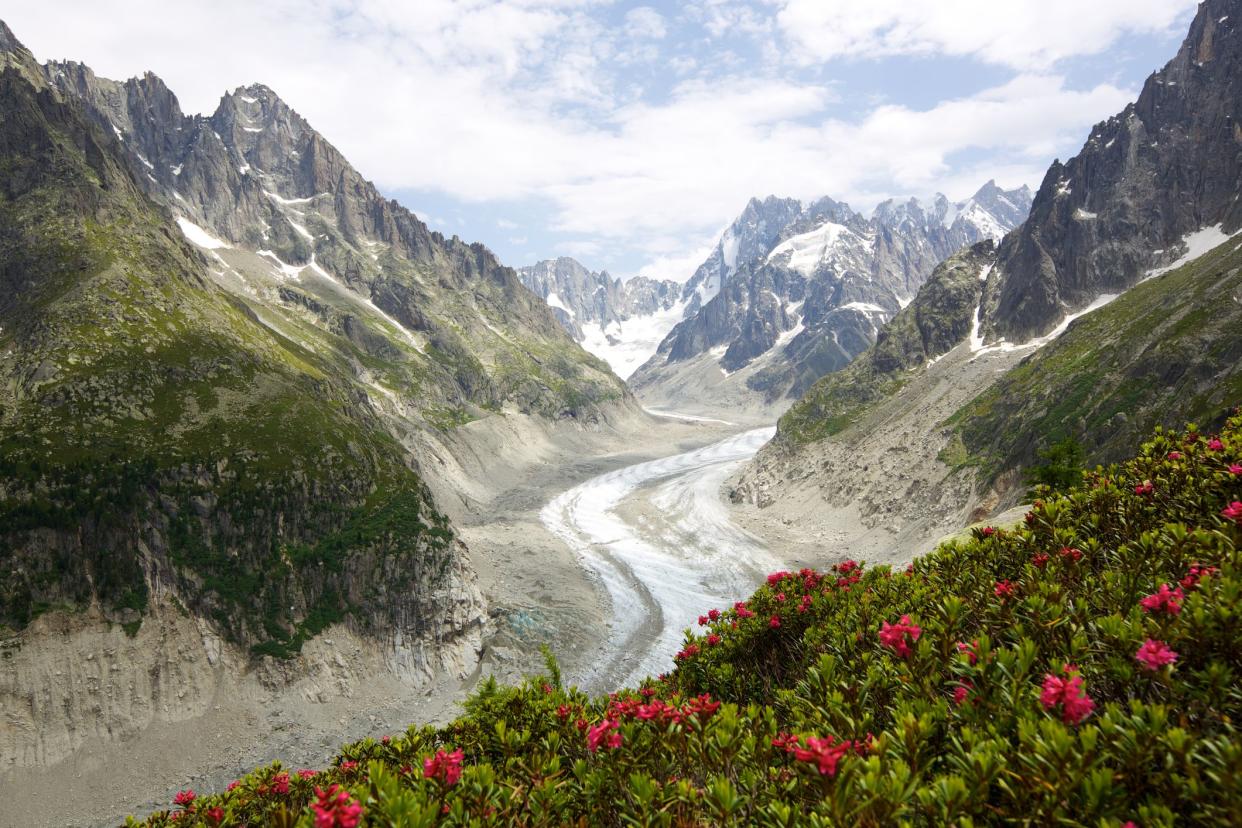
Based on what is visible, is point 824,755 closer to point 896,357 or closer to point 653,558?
point 653,558

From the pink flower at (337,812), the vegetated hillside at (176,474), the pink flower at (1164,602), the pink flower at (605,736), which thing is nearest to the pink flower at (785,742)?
the pink flower at (605,736)

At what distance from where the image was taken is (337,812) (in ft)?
23.6

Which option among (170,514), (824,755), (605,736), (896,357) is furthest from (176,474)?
(896,357)

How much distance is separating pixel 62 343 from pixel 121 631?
39.3m

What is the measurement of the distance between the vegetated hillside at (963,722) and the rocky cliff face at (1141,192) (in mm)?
153711

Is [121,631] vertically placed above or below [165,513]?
below

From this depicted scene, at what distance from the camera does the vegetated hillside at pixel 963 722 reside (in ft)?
21.2

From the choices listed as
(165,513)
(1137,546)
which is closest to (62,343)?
(165,513)

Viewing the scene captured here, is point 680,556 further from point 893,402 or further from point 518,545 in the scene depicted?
point 893,402

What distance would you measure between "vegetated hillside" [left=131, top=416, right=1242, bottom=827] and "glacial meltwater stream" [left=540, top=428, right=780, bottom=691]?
51.5m

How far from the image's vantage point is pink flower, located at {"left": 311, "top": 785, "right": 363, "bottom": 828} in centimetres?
682

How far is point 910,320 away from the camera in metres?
167

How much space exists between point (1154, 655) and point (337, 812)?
33.3ft

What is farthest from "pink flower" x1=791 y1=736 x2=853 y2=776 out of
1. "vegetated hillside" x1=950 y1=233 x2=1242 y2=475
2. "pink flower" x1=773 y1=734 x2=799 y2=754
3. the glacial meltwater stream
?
"vegetated hillside" x1=950 y1=233 x2=1242 y2=475
